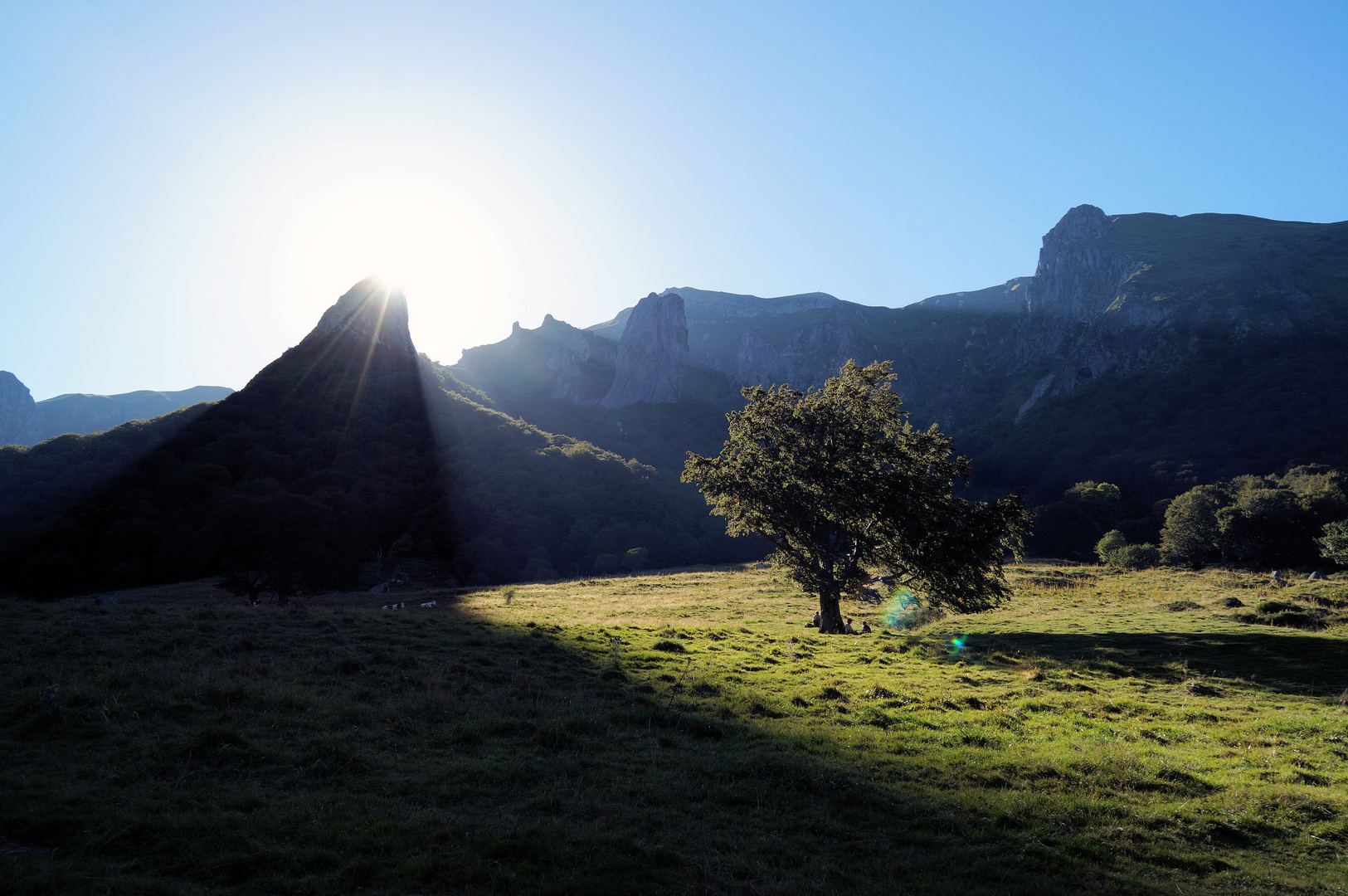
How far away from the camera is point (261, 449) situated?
9506cm

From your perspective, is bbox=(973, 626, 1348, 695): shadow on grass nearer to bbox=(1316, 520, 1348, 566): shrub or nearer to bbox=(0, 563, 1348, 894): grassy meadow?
bbox=(0, 563, 1348, 894): grassy meadow

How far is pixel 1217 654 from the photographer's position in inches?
916

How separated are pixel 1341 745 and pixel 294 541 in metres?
58.8

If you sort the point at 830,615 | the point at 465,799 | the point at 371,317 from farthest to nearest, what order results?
the point at 371,317
the point at 830,615
the point at 465,799

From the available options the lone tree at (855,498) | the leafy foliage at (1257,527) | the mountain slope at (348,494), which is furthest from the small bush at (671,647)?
the leafy foliage at (1257,527)

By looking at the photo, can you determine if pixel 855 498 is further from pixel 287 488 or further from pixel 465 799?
pixel 287 488

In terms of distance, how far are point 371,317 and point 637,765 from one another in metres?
170

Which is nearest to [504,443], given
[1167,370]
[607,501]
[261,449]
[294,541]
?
[607,501]

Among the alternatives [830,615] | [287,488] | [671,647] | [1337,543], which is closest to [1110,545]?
[1337,543]

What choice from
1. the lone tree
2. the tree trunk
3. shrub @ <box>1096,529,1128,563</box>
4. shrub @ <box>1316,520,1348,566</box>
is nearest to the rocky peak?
the lone tree

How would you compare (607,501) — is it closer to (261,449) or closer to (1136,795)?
(261,449)

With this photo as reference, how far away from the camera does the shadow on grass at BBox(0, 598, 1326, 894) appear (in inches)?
289

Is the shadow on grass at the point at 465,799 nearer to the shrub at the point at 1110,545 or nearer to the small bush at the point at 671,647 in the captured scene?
the small bush at the point at 671,647

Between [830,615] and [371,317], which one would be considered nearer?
[830,615]
